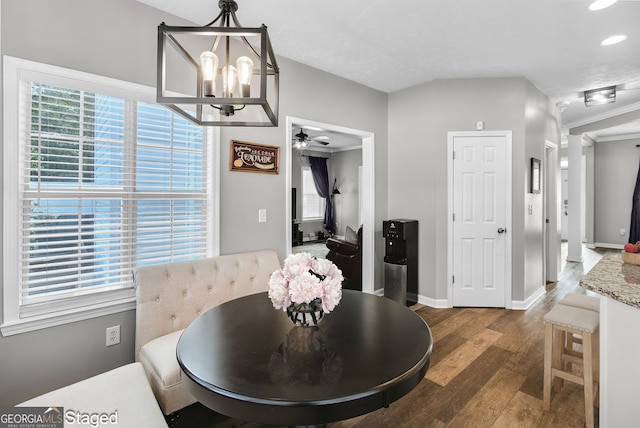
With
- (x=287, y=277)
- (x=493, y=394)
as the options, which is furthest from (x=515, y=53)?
(x=287, y=277)

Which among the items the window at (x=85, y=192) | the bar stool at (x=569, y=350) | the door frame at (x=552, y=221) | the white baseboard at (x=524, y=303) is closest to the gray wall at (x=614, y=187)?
the door frame at (x=552, y=221)

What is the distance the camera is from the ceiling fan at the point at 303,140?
6.00 metres

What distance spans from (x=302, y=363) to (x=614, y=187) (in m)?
9.45

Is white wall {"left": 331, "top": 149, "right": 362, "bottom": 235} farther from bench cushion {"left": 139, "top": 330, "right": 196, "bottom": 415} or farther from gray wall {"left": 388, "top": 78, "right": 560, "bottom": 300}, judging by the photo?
bench cushion {"left": 139, "top": 330, "right": 196, "bottom": 415}

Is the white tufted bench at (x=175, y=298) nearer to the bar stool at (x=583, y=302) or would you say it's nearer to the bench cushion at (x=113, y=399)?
the bench cushion at (x=113, y=399)

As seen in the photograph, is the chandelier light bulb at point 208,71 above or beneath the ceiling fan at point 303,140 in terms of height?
beneath

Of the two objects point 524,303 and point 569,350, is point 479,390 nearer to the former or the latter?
point 569,350

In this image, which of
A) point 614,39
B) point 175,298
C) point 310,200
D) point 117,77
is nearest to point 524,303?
point 614,39

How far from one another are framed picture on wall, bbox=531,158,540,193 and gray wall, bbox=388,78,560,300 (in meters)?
0.10

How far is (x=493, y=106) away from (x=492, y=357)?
9.04 ft

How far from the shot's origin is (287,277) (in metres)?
1.36

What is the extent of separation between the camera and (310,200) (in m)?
8.93

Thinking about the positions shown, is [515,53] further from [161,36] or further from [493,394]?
[161,36]

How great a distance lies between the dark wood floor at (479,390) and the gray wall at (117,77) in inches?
31.8
